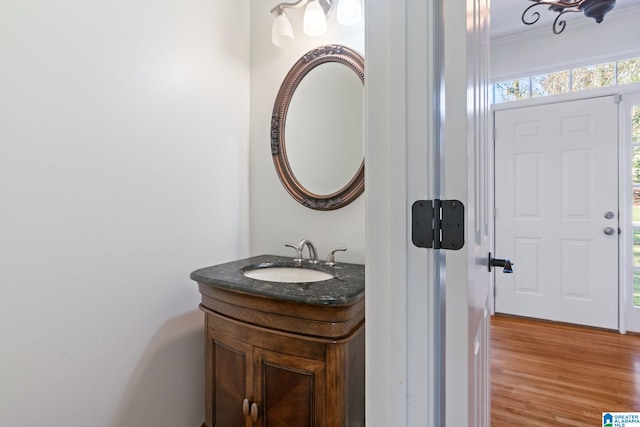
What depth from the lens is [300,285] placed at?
1.13 metres

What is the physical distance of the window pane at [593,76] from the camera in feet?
8.64

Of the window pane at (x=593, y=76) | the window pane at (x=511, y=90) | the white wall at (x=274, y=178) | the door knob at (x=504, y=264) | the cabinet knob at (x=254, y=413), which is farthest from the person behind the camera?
the window pane at (x=511, y=90)

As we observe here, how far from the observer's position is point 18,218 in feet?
3.17

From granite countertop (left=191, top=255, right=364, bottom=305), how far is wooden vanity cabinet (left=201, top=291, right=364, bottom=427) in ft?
0.18

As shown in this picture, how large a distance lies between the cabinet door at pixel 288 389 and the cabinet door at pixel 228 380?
5cm

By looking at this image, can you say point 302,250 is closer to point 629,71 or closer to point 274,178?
point 274,178

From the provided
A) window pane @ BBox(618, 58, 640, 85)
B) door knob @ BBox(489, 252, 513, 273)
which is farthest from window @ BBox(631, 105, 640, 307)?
door knob @ BBox(489, 252, 513, 273)

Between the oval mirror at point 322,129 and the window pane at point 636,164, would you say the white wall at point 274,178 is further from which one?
the window pane at point 636,164

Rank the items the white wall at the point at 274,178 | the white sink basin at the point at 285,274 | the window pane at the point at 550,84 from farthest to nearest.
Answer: the window pane at the point at 550,84 → the white wall at the point at 274,178 → the white sink basin at the point at 285,274

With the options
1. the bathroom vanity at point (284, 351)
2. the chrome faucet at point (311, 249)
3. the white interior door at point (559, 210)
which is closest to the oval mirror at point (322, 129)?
the chrome faucet at point (311, 249)

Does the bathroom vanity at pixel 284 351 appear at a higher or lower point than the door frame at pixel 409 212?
lower

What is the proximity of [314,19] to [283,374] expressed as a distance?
156 cm

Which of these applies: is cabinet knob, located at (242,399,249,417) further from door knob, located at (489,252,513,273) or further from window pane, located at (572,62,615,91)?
window pane, located at (572,62,615,91)

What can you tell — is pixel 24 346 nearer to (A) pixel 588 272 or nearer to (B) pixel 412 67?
(B) pixel 412 67
